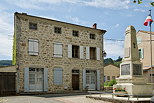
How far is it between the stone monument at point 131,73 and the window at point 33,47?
8.34 m

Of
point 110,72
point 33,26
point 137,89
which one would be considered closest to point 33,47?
point 33,26

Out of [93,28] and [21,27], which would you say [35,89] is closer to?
[21,27]

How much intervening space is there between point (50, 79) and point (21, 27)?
5.18m

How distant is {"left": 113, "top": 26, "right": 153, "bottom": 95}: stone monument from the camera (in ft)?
37.3

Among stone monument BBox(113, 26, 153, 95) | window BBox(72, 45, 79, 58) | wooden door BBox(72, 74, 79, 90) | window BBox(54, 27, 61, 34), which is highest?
window BBox(54, 27, 61, 34)

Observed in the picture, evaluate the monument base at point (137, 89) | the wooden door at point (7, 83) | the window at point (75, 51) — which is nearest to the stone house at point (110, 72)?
A: the window at point (75, 51)

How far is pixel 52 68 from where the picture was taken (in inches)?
729

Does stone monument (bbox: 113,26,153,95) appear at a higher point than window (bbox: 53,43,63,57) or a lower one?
lower

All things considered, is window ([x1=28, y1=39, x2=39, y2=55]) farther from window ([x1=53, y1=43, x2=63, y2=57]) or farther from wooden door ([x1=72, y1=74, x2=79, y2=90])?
wooden door ([x1=72, y1=74, x2=79, y2=90])

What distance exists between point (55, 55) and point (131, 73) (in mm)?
8922

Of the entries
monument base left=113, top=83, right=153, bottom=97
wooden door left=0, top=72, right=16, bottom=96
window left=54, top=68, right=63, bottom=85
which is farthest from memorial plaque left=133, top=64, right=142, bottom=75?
wooden door left=0, top=72, right=16, bottom=96

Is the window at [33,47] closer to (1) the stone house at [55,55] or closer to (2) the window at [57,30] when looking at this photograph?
(1) the stone house at [55,55]

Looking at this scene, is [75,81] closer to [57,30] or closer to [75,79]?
[75,79]

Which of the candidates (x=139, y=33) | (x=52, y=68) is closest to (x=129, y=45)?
(x=52, y=68)
